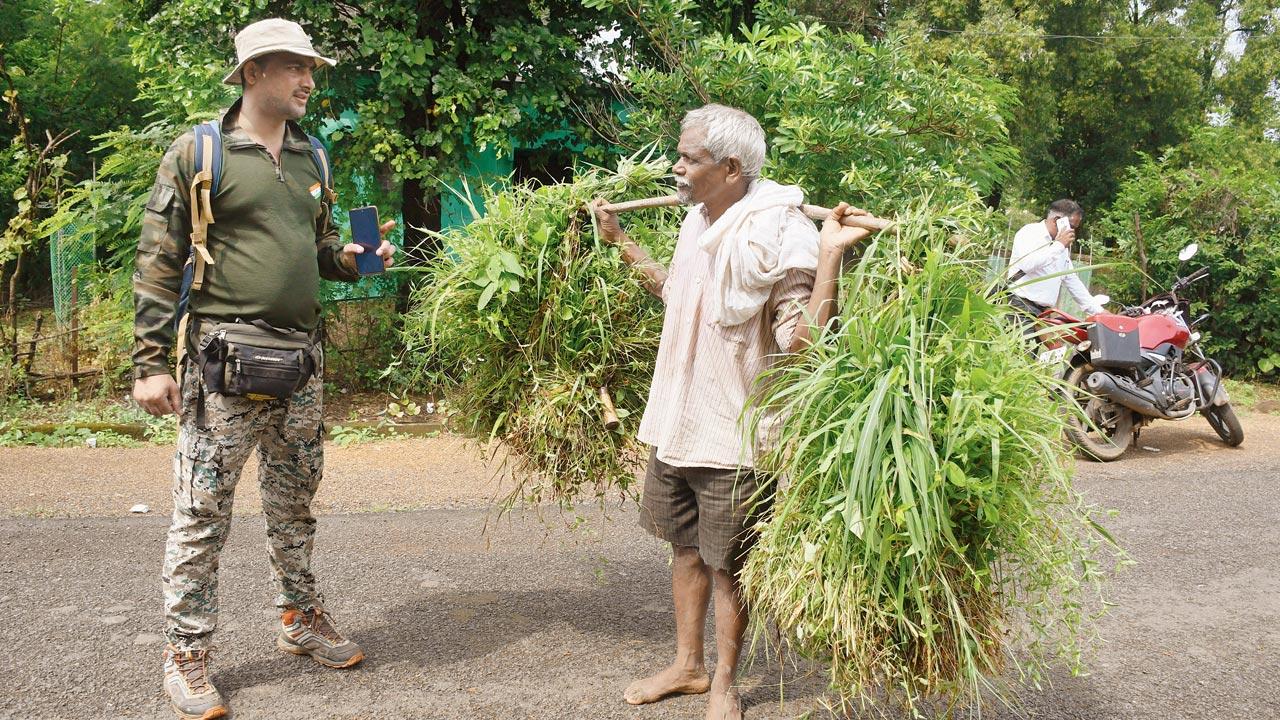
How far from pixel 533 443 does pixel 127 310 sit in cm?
A: 579

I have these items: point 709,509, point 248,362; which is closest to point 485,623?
point 709,509

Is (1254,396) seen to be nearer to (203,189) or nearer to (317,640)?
(317,640)

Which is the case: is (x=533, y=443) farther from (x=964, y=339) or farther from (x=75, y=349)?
(x=75, y=349)

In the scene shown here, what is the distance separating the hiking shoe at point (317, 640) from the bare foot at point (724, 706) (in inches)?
51.7

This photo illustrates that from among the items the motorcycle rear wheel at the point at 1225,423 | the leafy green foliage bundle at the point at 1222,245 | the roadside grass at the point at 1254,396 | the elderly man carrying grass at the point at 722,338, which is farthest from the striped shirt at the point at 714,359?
the leafy green foliage bundle at the point at 1222,245

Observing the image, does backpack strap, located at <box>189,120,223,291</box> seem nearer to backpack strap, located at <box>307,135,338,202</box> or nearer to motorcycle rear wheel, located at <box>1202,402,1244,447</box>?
backpack strap, located at <box>307,135,338,202</box>

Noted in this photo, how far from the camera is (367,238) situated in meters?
3.58

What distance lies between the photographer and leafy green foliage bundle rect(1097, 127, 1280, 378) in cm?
1049

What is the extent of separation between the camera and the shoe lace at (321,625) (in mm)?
3625

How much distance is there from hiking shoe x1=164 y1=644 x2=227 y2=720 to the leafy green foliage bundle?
33.1 feet

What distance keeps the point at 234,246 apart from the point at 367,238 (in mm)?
A: 488

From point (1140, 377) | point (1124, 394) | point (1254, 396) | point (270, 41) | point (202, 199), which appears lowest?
point (1254, 396)

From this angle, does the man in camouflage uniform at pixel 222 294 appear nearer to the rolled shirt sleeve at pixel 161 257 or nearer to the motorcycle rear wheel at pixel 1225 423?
the rolled shirt sleeve at pixel 161 257

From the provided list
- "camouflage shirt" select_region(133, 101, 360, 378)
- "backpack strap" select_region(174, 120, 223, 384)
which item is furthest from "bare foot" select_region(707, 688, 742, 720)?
"backpack strap" select_region(174, 120, 223, 384)
